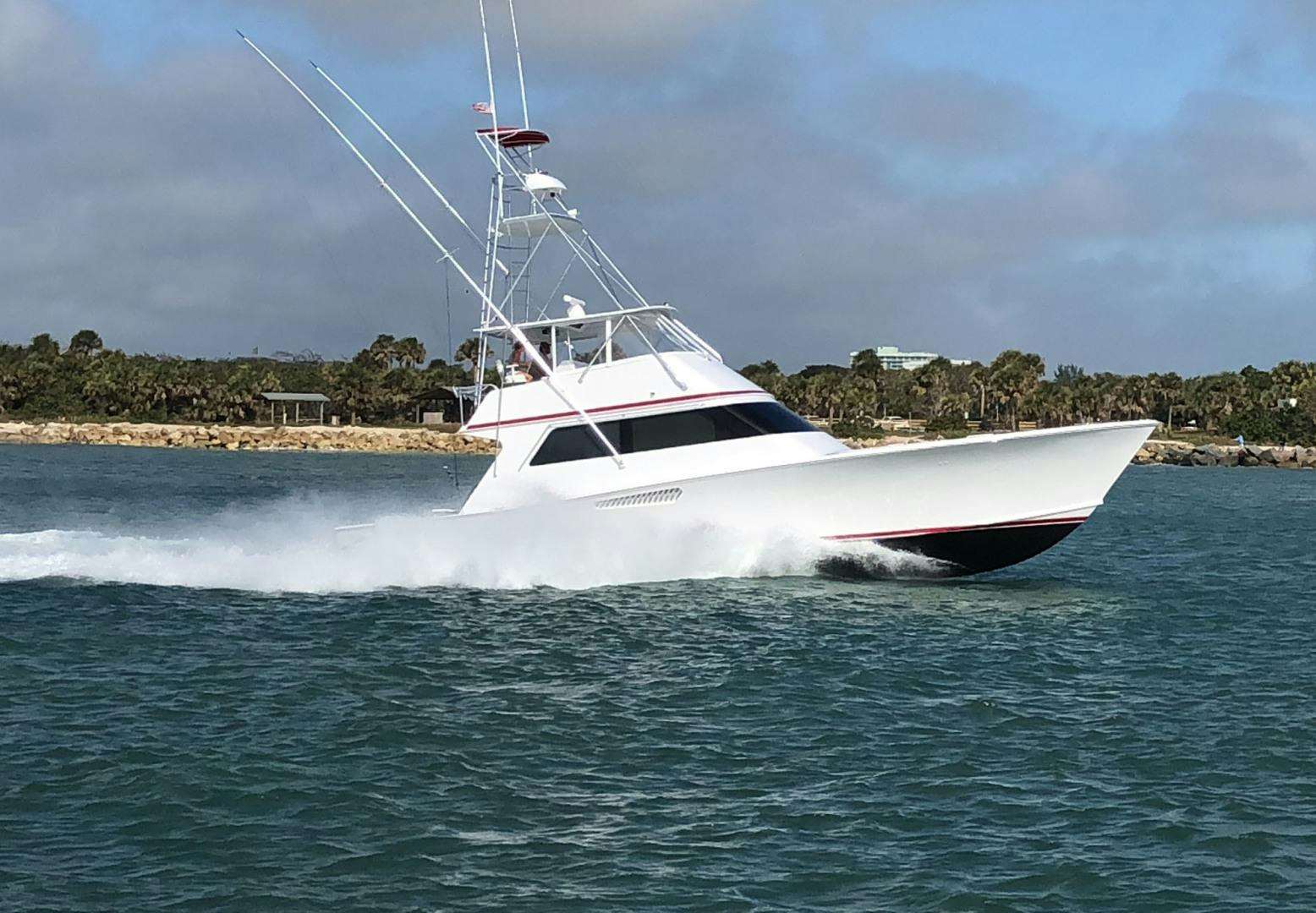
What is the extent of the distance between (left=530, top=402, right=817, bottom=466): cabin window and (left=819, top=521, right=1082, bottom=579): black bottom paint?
213 centimetres

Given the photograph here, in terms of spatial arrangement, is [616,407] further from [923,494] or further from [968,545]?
[968,545]

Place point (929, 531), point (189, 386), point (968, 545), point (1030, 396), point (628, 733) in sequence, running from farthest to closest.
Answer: point (1030, 396) → point (189, 386) → point (968, 545) → point (929, 531) → point (628, 733)

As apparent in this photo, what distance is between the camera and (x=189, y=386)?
362 ft

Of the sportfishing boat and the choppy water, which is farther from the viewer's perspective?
the sportfishing boat

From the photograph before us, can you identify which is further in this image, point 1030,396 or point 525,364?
point 1030,396

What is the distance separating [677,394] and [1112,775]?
10405 mm

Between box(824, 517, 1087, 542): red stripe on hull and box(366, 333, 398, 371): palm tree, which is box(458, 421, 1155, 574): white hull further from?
box(366, 333, 398, 371): palm tree

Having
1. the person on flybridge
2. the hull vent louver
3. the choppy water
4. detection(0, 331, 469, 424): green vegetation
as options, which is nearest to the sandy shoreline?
detection(0, 331, 469, 424): green vegetation

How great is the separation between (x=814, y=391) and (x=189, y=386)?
52.2 metres

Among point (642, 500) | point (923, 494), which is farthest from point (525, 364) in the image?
point (923, 494)

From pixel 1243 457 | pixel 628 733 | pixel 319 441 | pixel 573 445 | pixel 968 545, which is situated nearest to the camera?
pixel 628 733

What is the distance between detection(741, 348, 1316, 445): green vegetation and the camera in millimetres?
115625

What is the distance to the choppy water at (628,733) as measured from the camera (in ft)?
27.1

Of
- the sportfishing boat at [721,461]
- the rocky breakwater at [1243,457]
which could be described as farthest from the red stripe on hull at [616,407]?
the rocky breakwater at [1243,457]
